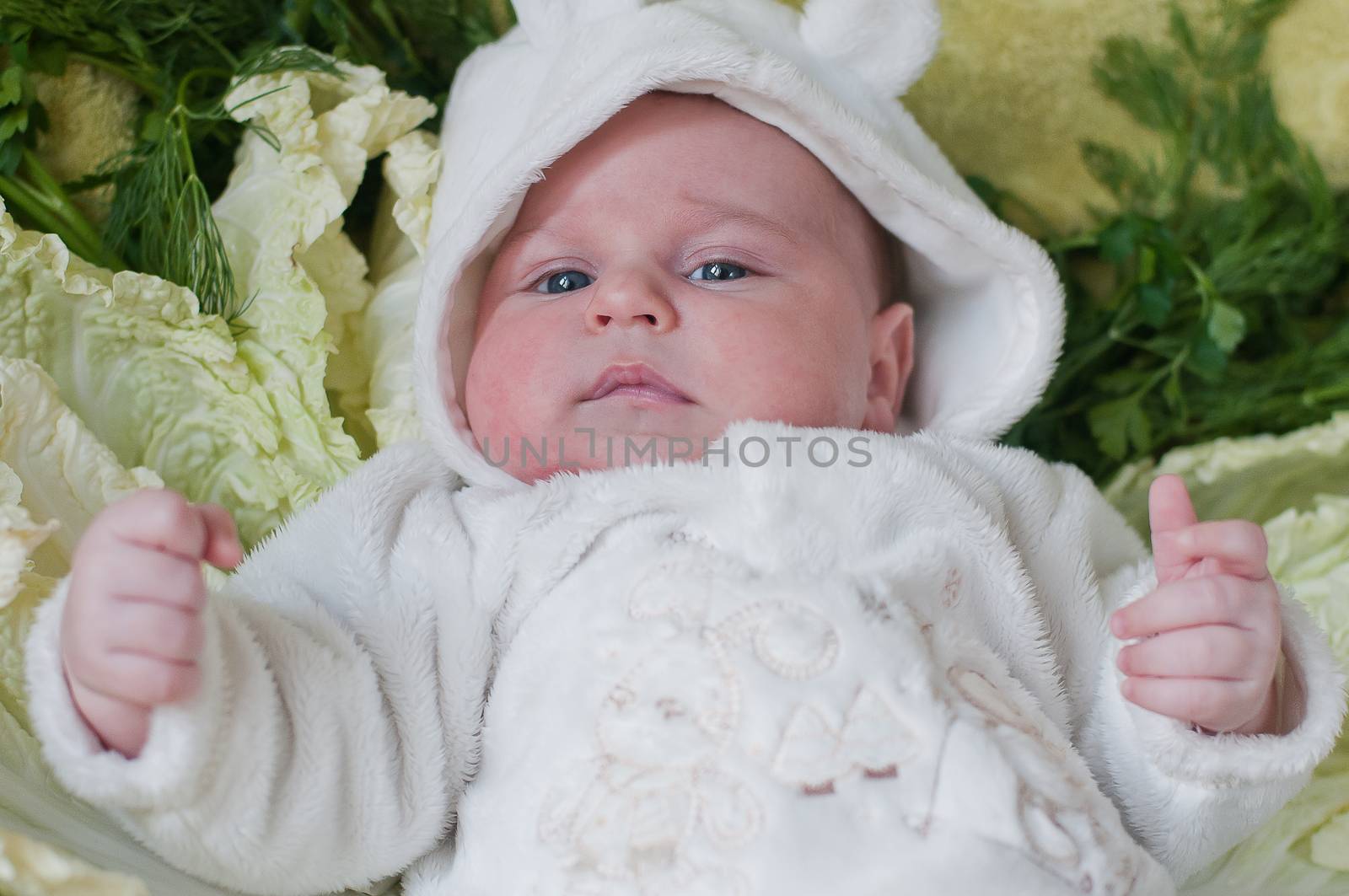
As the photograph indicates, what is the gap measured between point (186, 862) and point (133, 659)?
0.95 feet

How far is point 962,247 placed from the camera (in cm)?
190

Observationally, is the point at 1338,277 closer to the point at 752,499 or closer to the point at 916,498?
the point at 916,498

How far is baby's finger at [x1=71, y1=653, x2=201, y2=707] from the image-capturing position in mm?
1140

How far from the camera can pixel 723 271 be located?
5.51 feet

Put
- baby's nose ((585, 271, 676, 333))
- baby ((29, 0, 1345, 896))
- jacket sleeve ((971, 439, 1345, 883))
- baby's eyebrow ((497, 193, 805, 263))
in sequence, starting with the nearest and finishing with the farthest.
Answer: baby ((29, 0, 1345, 896))
jacket sleeve ((971, 439, 1345, 883))
baby's nose ((585, 271, 676, 333))
baby's eyebrow ((497, 193, 805, 263))

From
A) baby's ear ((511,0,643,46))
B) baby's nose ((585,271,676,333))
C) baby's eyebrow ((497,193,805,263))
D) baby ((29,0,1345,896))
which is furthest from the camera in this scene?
baby's ear ((511,0,643,46))

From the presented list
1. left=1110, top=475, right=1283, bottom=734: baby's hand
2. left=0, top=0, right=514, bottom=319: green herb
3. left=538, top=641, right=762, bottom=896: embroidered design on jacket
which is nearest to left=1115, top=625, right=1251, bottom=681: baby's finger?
left=1110, top=475, right=1283, bottom=734: baby's hand

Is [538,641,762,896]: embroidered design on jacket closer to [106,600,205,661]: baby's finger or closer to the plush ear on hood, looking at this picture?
[106,600,205,661]: baby's finger

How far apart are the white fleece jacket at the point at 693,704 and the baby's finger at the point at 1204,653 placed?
0.35 ft

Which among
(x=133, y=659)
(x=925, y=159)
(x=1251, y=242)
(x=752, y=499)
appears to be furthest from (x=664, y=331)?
(x=1251, y=242)

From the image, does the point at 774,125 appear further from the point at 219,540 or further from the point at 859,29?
the point at 219,540

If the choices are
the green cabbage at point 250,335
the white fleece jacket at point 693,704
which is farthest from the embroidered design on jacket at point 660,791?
the green cabbage at point 250,335

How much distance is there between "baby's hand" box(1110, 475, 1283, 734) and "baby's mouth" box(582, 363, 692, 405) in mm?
575

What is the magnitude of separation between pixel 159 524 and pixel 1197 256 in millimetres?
1887
